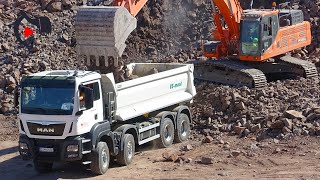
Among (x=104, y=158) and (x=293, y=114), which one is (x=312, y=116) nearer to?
(x=293, y=114)

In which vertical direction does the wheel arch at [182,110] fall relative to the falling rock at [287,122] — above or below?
above

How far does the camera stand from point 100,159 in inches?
601

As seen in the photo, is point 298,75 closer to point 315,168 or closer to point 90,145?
point 315,168

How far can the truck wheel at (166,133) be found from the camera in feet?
57.9

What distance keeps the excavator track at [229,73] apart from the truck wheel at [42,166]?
291 inches

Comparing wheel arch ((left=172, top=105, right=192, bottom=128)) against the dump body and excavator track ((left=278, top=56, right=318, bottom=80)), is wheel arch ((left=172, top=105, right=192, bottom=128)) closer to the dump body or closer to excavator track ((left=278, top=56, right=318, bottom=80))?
the dump body

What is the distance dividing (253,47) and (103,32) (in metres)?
6.03

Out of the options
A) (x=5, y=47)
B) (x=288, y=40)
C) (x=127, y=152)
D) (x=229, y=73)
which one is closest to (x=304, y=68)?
(x=288, y=40)

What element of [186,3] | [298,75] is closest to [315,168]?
[298,75]

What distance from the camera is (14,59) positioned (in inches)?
1019

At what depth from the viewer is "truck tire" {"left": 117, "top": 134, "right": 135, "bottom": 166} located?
52.5 feet

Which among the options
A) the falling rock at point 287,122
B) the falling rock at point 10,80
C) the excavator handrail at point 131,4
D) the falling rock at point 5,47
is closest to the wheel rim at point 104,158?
the excavator handrail at point 131,4

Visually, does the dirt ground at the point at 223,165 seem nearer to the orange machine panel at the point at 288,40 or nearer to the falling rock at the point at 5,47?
the orange machine panel at the point at 288,40

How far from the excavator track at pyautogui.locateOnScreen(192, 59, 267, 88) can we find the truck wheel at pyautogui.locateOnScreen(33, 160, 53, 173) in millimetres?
7388
